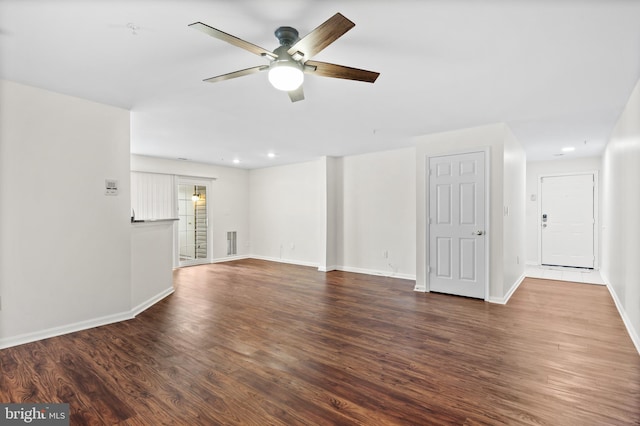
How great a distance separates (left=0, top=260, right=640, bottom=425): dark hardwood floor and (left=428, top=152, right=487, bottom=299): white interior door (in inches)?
17.4

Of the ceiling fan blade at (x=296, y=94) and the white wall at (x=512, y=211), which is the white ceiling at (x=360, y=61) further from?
the white wall at (x=512, y=211)

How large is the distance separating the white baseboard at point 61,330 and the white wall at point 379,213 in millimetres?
4315

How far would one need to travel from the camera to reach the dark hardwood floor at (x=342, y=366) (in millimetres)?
1875

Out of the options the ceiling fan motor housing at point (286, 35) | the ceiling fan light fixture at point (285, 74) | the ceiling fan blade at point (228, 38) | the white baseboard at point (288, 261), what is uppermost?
the ceiling fan motor housing at point (286, 35)

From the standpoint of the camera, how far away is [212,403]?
1.95 meters

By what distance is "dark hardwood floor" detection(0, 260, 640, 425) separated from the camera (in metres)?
1.88

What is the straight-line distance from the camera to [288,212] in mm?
7805

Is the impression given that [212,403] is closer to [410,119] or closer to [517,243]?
[410,119]

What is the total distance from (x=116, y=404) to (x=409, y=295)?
148 inches

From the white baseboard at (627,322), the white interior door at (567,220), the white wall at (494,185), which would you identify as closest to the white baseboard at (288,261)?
the white wall at (494,185)

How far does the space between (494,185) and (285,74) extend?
11.5 feet

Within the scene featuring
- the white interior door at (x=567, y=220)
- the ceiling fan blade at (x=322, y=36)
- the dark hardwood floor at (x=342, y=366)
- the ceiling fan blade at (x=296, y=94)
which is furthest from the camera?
the white interior door at (x=567, y=220)

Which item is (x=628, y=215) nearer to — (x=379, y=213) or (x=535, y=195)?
(x=379, y=213)

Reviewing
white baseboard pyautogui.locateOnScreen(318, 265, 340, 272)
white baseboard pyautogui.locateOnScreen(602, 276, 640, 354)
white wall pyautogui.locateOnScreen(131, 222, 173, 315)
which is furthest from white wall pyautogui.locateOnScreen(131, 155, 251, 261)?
white baseboard pyautogui.locateOnScreen(602, 276, 640, 354)
